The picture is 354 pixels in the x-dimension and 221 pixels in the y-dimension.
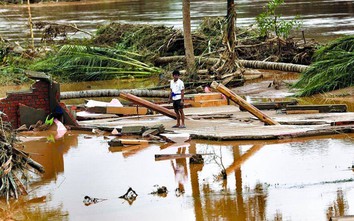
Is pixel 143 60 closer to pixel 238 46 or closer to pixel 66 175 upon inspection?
pixel 238 46

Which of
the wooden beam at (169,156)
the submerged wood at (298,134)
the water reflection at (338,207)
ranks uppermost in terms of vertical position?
the submerged wood at (298,134)

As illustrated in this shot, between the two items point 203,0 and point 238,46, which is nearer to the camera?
point 238,46

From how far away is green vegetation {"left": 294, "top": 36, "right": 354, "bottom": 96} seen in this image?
21188mm

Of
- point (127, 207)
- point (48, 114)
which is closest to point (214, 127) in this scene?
point (48, 114)

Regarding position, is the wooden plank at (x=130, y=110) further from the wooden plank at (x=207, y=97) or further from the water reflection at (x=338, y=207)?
the water reflection at (x=338, y=207)

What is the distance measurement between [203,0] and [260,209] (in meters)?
54.9

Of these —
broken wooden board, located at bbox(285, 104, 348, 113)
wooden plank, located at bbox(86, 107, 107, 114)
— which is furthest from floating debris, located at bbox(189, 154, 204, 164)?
wooden plank, located at bbox(86, 107, 107, 114)

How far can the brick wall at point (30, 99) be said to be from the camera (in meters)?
18.0

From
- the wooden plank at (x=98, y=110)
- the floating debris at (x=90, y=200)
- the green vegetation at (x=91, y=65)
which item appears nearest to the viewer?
the floating debris at (x=90, y=200)

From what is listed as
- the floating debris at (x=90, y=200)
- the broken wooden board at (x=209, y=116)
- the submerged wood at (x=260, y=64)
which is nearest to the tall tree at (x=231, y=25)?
the submerged wood at (x=260, y=64)

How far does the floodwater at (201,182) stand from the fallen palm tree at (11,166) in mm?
228

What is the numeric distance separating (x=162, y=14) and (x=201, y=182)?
125 feet

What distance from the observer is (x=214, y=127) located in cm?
1680

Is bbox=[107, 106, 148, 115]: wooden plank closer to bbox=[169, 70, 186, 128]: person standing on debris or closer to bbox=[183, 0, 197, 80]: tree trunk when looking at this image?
bbox=[169, 70, 186, 128]: person standing on debris
